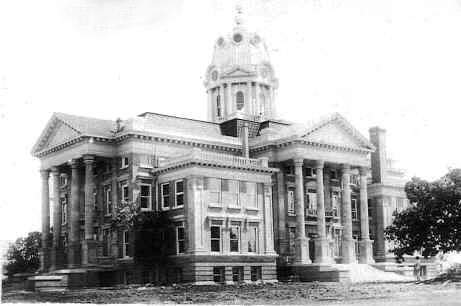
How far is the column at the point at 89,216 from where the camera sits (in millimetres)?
51734

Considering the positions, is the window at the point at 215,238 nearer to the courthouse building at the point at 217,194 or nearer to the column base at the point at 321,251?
the courthouse building at the point at 217,194

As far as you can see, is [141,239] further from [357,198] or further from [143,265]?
[357,198]

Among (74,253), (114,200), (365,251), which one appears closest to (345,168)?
(365,251)

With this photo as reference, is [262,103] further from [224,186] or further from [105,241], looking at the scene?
[105,241]

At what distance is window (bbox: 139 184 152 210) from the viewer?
52000mm

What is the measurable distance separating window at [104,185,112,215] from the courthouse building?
0.08 meters

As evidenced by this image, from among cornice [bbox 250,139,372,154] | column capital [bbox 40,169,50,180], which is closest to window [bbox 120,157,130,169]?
column capital [bbox 40,169,50,180]

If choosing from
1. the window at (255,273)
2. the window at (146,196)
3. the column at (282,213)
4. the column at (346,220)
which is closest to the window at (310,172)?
the column at (346,220)

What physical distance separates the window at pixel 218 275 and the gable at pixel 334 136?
506 inches

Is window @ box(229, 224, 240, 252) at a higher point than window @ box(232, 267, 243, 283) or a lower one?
higher

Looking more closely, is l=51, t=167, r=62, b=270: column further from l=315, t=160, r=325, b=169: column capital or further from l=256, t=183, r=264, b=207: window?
l=315, t=160, r=325, b=169: column capital

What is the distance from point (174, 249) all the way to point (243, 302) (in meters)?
21.4

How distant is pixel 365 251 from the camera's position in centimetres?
5972

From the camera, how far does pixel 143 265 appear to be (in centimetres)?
4994
